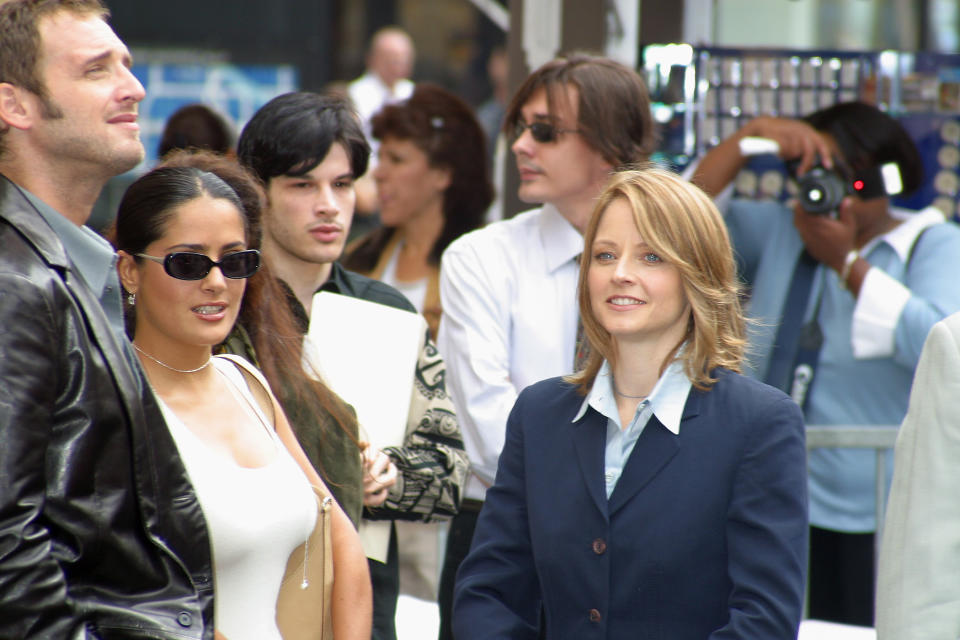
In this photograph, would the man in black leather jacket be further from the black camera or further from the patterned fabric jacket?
the black camera

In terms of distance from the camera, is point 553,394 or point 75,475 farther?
point 553,394

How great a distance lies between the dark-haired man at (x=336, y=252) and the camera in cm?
310

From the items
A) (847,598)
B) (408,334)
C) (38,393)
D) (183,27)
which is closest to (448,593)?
(408,334)

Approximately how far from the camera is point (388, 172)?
4938 mm

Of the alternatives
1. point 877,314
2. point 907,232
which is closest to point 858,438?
point 877,314

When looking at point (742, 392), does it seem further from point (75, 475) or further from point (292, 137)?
point (292, 137)

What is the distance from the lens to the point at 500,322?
11.8 feet

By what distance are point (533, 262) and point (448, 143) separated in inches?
54.8

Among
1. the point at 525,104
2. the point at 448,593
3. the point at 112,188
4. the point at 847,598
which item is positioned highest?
the point at 525,104

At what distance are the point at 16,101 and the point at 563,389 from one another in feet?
4.00

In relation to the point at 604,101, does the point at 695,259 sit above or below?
below

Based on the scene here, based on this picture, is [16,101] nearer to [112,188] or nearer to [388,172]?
[388,172]

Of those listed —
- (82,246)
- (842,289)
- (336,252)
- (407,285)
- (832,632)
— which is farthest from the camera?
(407,285)

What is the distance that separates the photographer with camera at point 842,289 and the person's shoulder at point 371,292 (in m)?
1.28
